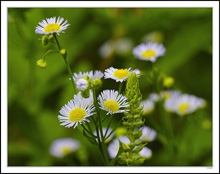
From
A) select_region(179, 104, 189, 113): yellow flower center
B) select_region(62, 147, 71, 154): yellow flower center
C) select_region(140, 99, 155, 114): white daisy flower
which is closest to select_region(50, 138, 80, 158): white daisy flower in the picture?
select_region(62, 147, 71, 154): yellow flower center

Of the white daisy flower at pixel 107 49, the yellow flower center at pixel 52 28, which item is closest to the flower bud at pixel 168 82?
the yellow flower center at pixel 52 28

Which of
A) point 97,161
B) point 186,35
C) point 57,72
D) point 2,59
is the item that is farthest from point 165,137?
point 186,35

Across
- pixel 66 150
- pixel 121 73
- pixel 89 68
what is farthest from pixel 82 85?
pixel 89 68

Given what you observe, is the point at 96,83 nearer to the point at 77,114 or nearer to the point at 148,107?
the point at 77,114

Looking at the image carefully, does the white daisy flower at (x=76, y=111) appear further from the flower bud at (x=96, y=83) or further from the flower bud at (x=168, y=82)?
the flower bud at (x=168, y=82)

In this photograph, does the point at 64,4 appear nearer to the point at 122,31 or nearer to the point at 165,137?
the point at 165,137
